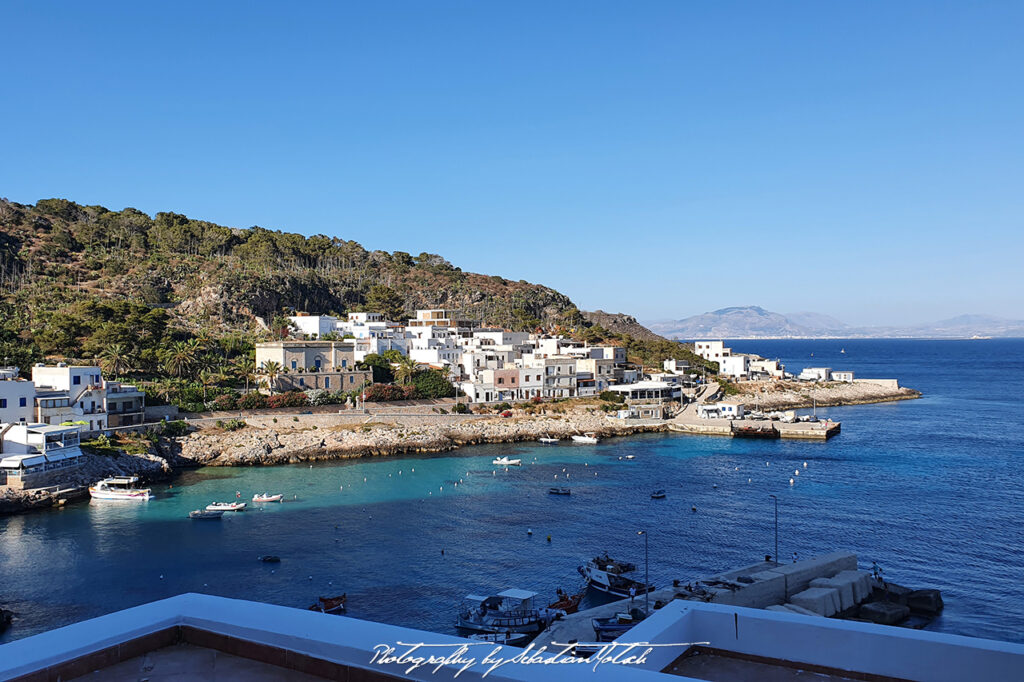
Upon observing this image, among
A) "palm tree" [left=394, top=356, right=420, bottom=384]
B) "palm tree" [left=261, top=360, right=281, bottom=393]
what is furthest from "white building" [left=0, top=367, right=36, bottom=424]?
"palm tree" [left=394, top=356, right=420, bottom=384]

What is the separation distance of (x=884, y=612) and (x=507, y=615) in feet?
43.4

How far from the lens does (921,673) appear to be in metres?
5.99

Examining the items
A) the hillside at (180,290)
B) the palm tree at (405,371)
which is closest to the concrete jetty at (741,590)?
the palm tree at (405,371)

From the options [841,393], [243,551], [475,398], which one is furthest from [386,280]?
[243,551]

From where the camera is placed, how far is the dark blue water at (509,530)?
28.7 metres

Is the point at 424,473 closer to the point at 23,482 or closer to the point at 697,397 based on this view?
the point at 23,482

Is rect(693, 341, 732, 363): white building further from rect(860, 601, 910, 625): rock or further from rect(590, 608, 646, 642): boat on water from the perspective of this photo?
rect(590, 608, 646, 642): boat on water

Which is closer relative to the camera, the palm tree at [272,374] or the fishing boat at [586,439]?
the palm tree at [272,374]

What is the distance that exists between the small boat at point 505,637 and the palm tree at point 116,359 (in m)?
51.2

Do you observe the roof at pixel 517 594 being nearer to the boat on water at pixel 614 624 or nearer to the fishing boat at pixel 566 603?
the fishing boat at pixel 566 603

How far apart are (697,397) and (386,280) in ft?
231

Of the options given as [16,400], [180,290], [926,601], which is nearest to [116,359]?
[16,400]

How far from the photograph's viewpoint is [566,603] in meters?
26.7

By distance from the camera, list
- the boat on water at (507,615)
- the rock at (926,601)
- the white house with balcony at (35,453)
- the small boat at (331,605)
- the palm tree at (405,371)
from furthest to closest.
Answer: the palm tree at (405,371), the white house with balcony at (35,453), the small boat at (331,605), the rock at (926,601), the boat on water at (507,615)
